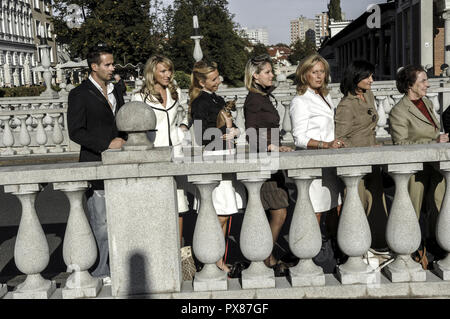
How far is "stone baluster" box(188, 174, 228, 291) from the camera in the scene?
12.6ft

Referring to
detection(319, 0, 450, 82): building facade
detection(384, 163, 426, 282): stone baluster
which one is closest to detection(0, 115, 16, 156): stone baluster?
detection(384, 163, 426, 282): stone baluster

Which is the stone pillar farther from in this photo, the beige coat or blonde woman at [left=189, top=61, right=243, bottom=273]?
blonde woman at [left=189, top=61, right=243, bottom=273]

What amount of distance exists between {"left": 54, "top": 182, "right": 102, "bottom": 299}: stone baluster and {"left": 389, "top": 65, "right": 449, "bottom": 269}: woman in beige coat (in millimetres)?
2473

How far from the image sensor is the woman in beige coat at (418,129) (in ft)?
14.8

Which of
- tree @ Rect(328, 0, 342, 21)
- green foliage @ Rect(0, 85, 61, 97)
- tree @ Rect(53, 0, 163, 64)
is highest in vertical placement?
tree @ Rect(328, 0, 342, 21)

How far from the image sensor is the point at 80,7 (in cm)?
5038

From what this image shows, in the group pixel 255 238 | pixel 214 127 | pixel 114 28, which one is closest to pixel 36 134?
pixel 214 127

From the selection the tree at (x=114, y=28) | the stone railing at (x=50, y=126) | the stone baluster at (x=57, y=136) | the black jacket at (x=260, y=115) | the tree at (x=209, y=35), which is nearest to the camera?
the black jacket at (x=260, y=115)

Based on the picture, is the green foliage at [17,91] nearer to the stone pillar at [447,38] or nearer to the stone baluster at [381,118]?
the stone pillar at [447,38]

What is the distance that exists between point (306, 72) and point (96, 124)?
69.2 inches

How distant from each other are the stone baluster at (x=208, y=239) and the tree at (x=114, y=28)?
4582 centimetres

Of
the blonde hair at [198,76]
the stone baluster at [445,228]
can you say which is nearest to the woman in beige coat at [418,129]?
the stone baluster at [445,228]
